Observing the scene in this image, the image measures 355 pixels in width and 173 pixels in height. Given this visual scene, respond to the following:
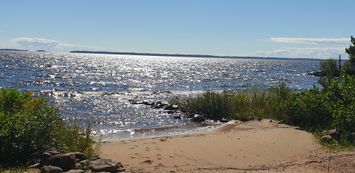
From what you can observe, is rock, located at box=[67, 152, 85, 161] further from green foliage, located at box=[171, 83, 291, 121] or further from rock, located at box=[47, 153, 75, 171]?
green foliage, located at box=[171, 83, 291, 121]

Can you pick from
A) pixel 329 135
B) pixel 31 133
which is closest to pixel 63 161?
pixel 31 133

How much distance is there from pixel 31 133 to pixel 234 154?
5.18 m

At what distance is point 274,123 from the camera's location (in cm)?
1875

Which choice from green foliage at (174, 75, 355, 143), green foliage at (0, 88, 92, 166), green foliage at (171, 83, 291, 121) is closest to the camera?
green foliage at (0, 88, 92, 166)

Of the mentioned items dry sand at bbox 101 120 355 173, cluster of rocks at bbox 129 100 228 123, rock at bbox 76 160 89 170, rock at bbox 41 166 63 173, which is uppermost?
rock at bbox 41 166 63 173

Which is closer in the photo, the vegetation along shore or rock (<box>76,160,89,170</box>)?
rock (<box>76,160,89,170</box>)

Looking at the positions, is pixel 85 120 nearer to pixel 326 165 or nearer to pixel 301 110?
pixel 301 110

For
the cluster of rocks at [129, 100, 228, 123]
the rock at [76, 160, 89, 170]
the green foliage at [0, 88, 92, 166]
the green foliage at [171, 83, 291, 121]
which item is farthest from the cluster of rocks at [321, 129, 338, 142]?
the rock at [76, 160, 89, 170]

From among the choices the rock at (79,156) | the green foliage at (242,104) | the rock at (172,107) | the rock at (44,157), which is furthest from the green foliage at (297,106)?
the rock at (44,157)

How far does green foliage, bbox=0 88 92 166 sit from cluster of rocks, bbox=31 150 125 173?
1.73 feet

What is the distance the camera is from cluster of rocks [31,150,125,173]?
9.46 meters

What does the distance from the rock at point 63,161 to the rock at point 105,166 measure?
0.41 m

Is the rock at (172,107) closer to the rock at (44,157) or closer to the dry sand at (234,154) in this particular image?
the dry sand at (234,154)

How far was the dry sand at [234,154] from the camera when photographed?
10.7m
